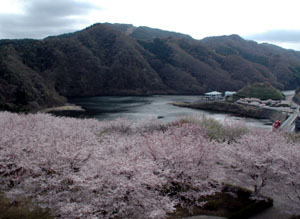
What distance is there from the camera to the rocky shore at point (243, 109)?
56.6 meters

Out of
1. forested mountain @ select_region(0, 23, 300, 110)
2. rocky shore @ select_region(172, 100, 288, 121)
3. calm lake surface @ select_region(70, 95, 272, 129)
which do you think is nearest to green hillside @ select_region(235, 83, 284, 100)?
rocky shore @ select_region(172, 100, 288, 121)

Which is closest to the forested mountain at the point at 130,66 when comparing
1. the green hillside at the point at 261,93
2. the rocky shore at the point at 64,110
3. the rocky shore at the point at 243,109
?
the rocky shore at the point at 64,110

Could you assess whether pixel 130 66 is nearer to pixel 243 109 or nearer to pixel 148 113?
pixel 148 113

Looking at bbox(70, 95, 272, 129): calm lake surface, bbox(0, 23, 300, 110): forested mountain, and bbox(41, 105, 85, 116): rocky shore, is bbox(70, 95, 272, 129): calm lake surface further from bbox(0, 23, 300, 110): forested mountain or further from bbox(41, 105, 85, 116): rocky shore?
bbox(0, 23, 300, 110): forested mountain

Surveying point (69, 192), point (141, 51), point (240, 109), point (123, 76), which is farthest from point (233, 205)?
point (141, 51)

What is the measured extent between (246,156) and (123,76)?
10832 cm

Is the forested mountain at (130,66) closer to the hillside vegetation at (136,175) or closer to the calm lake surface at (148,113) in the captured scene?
→ the calm lake surface at (148,113)

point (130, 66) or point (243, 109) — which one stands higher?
point (130, 66)

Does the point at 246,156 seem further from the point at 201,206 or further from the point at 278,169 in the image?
the point at 201,206

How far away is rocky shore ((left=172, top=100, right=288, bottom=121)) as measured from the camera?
186 ft

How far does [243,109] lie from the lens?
212ft

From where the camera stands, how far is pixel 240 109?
65562mm

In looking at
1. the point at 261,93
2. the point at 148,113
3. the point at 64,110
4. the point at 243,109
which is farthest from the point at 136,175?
the point at 261,93

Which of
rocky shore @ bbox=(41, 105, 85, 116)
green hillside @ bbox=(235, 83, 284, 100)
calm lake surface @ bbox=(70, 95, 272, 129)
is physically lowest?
rocky shore @ bbox=(41, 105, 85, 116)
